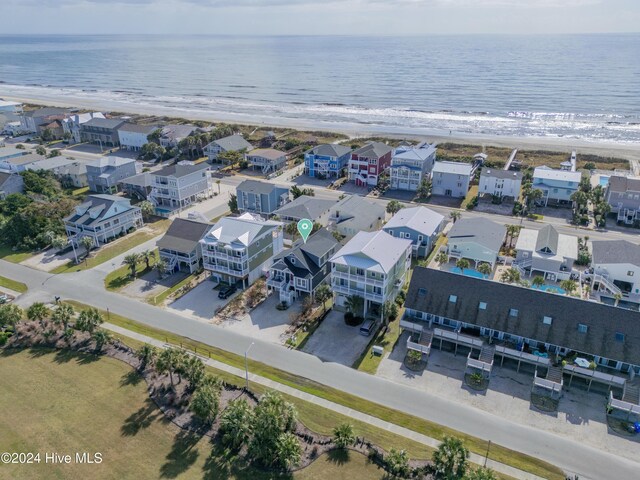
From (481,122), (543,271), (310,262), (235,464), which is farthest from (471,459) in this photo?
(481,122)

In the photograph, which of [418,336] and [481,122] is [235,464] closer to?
[418,336]

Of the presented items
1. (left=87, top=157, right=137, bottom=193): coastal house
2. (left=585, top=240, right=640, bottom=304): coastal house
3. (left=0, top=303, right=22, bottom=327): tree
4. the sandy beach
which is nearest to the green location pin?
(left=0, top=303, right=22, bottom=327): tree

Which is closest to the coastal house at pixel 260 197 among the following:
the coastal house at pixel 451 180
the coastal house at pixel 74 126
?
the coastal house at pixel 451 180

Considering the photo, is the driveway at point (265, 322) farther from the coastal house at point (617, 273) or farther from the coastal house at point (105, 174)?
the coastal house at point (105, 174)

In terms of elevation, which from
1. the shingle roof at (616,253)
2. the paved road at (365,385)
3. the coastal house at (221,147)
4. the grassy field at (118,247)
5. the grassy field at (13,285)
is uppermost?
the coastal house at (221,147)

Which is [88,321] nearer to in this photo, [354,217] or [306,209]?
[306,209]

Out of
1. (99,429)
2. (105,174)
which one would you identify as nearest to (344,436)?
(99,429)
